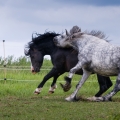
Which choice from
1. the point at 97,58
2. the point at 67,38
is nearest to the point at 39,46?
the point at 67,38

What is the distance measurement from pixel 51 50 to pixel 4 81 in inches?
198

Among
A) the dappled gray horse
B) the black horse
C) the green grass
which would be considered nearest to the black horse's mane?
the black horse

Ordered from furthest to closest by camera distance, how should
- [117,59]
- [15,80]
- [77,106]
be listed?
[15,80] < [117,59] < [77,106]

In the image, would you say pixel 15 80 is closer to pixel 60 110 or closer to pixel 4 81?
pixel 4 81

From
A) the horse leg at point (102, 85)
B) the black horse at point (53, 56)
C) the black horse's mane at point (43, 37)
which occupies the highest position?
the black horse's mane at point (43, 37)

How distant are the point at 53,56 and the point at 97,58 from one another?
89.3 inches

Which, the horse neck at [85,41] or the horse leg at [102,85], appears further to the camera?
the horse leg at [102,85]

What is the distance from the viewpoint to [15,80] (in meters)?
→ 19.0

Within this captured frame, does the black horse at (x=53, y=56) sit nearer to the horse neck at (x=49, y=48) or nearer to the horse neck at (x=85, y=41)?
the horse neck at (x=49, y=48)

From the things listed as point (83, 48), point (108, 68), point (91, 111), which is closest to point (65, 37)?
point (83, 48)

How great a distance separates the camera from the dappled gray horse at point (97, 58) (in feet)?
40.0

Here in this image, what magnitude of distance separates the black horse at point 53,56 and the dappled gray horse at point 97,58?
2.79ft

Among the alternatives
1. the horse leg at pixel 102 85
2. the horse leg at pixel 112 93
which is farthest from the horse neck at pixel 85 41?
the horse leg at pixel 112 93

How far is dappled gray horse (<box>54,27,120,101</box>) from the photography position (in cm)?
1220
